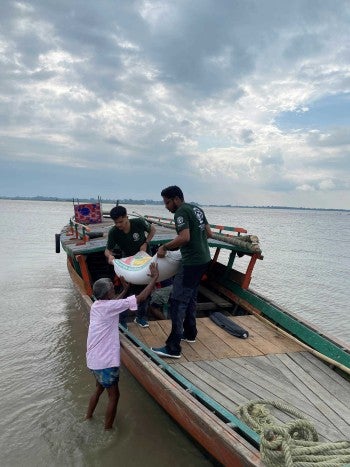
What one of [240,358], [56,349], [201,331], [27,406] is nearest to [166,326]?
[201,331]

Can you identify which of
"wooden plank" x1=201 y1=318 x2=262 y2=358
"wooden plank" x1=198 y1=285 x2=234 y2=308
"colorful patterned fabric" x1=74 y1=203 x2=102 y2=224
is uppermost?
"colorful patterned fabric" x1=74 y1=203 x2=102 y2=224

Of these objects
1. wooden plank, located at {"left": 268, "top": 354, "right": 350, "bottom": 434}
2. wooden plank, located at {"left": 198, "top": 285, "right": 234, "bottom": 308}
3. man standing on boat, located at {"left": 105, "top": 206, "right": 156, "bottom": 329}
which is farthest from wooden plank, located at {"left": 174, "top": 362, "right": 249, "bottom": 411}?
wooden plank, located at {"left": 198, "top": 285, "right": 234, "bottom": 308}

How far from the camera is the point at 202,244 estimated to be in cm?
486

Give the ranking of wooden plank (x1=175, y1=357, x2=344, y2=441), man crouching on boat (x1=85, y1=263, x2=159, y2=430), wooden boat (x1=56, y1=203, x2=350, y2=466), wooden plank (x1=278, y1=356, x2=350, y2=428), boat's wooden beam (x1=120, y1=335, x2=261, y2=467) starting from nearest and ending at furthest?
boat's wooden beam (x1=120, y1=335, x2=261, y2=467) < wooden boat (x1=56, y1=203, x2=350, y2=466) < wooden plank (x1=175, y1=357, x2=344, y2=441) < wooden plank (x1=278, y1=356, x2=350, y2=428) < man crouching on boat (x1=85, y1=263, x2=159, y2=430)

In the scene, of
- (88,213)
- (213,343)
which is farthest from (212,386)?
(88,213)

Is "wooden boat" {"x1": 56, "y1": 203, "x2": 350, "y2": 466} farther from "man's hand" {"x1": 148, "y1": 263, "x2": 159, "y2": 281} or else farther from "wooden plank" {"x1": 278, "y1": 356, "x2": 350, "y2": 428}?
"man's hand" {"x1": 148, "y1": 263, "x2": 159, "y2": 281}

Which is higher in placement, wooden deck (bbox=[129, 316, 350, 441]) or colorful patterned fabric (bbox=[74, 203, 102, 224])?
colorful patterned fabric (bbox=[74, 203, 102, 224])

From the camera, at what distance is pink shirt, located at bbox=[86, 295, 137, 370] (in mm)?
4285

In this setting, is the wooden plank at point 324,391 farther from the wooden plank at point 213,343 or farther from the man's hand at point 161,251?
the man's hand at point 161,251

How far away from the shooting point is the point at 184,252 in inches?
191

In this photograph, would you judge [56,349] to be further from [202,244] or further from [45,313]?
[202,244]

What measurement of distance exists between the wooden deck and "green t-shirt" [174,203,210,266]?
1387 millimetres

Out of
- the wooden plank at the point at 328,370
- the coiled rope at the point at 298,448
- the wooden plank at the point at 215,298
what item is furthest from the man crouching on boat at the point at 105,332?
the wooden plank at the point at 215,298

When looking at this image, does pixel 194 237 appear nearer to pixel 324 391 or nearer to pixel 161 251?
pixel 161 251
